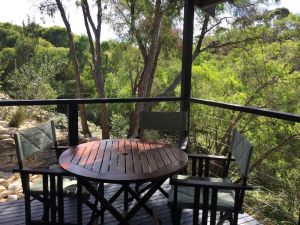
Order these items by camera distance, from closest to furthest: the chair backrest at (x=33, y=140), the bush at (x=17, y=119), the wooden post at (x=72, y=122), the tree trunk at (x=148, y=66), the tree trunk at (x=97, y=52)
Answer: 1. the chair backrest at (x=33, y=140)
2. the wooden post at (x=72, y=122)
3. the bush at (x=17, y=119)
4. the tree trunk at (x=148, y=66)
5. the tree trunk at (x=97, y=52)

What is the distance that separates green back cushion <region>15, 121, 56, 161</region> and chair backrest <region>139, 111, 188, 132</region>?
0.94m

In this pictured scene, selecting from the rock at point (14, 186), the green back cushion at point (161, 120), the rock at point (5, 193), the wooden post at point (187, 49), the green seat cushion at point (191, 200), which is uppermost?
the wooden post at point (187, 49)

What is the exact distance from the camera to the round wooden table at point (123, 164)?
1795 mm

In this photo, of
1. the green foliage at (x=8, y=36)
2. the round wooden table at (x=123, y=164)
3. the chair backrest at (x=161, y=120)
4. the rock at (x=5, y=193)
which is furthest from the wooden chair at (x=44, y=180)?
the green foliage at (x=8, y=36)

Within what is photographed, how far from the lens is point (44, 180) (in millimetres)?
1945

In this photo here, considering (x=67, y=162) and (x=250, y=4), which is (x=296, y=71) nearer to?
(x=250, y=4)

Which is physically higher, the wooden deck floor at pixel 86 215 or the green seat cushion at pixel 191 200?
the green seat cushion at pixel 191 200

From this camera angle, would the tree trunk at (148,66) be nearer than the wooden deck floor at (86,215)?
No

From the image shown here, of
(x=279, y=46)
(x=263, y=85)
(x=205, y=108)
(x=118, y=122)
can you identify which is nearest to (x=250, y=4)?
(x=279, y=46)

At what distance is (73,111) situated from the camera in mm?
3078

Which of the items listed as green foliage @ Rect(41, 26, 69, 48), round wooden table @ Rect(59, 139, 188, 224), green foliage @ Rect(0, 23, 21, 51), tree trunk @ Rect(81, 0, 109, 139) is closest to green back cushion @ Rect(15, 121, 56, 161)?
round wooden table @ Rect(59, 139, 188, 224)

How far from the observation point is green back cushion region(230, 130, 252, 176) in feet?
6.43

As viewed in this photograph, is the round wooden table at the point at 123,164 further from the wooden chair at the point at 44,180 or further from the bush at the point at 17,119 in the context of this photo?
the bush at the point at 17,119

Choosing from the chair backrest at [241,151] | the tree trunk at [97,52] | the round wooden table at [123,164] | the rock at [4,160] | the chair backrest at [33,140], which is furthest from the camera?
the tree trunk at [97,52]
